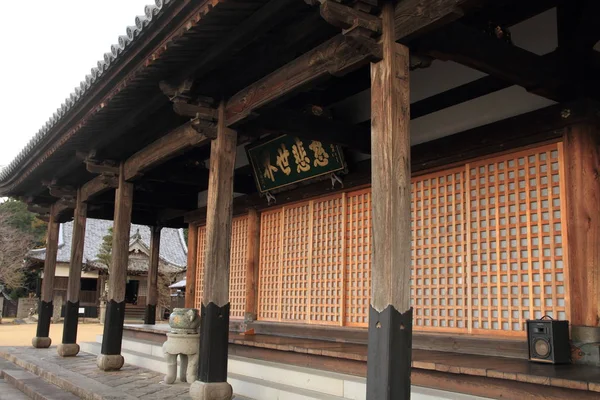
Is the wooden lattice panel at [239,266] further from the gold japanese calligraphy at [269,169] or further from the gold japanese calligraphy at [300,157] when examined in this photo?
the gold japanese calligraphy at [300,157]

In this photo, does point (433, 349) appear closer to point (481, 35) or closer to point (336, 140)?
point (336, 140)

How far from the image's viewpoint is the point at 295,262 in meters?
10.3

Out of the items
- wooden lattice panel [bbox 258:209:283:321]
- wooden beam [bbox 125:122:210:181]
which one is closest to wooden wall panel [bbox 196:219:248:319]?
wooden lattice panel [bbox 258:209:283:321]

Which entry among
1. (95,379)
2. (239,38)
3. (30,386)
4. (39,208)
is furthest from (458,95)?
(39,208)

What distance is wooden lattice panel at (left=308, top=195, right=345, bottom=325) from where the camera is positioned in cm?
912

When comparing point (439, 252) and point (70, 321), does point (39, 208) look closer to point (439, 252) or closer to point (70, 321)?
point (70, 321)

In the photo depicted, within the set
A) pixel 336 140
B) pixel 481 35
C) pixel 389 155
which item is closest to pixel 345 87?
pixel 336 140

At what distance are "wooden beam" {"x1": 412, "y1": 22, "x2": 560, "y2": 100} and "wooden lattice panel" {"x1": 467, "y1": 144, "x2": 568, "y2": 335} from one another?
962 mm

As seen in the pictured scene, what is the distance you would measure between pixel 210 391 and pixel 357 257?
341 centimetres

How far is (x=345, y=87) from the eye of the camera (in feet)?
26.8

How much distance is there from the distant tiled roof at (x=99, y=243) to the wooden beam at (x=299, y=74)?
105 feet

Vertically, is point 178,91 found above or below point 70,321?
above

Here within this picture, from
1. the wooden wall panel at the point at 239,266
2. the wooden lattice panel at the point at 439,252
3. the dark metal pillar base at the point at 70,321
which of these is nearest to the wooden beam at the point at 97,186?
the dark metal pillar base at the point at 70,321

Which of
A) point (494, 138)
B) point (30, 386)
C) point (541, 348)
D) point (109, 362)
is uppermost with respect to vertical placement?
point (494, 138)
